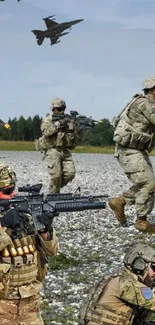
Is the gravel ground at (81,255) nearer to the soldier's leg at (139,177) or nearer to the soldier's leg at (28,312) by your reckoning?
the soldier's leg at (139,177)

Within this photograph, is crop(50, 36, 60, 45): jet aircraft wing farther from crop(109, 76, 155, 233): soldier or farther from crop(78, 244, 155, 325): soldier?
crop(78, 244, 155, 325): soldier

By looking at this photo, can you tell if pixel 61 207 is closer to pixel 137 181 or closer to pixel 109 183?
pixel 137 181

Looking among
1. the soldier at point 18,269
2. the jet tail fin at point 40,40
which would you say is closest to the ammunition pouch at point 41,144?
the jet tail fin at point 40,40

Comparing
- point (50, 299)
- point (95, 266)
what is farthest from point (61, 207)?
point (95, 266)

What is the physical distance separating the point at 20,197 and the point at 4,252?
1.94ft

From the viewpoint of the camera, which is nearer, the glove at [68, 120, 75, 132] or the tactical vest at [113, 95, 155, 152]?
the tactical vest at [113, 95, 155, 152]

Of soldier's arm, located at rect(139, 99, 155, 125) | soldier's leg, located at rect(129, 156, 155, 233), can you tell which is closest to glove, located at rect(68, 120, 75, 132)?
soldier's leg, located at rect(129, 156, 155, 233)

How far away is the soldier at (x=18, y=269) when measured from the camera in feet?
20.9

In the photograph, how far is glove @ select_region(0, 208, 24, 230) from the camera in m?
6.47

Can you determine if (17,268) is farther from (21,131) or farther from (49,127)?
(21,131)

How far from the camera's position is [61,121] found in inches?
611

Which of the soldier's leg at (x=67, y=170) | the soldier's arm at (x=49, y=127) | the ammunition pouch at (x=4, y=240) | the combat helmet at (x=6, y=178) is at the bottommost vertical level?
the soldier's leg at (x=67, y=170)

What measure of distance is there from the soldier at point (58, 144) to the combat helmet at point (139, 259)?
911 cm

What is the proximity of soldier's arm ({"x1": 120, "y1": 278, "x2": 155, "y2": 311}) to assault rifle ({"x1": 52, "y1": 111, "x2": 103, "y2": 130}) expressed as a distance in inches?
372
